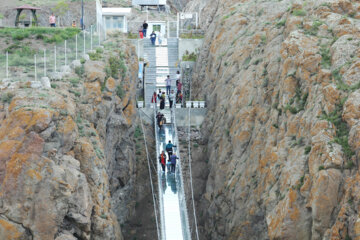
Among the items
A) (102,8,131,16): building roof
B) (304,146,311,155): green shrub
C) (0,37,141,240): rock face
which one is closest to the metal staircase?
(0,37,141,240): rock face

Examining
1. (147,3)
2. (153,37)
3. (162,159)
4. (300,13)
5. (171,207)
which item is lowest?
(171,207)

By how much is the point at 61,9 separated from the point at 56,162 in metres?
39.8

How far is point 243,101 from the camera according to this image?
45031mm

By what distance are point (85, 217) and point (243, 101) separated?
15556 millimetres

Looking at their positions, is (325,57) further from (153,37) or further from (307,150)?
(153,37)

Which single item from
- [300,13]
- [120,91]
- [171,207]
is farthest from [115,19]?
[171,207]

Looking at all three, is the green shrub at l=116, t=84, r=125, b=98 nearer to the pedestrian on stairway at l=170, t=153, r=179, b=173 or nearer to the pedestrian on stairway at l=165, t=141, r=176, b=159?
the pedestrian on stairway at l=165, t=141, r=176, b=159

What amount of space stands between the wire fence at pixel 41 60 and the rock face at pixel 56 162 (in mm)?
1164

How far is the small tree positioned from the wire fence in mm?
24795

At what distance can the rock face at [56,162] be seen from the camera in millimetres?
30312

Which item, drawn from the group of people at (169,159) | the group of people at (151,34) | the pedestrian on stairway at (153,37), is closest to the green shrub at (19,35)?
the group of people at (169,159)

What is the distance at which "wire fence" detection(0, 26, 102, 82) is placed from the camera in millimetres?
37656

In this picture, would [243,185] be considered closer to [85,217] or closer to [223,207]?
[223,207]

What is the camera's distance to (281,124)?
39.4 meters
